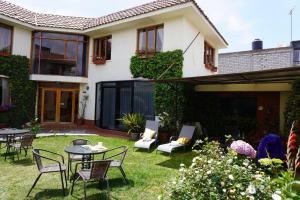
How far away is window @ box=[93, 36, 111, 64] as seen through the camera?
16.6 m

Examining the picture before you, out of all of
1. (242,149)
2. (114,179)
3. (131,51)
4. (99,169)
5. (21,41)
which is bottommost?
(114,179)

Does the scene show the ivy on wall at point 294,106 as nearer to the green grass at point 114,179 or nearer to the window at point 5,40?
the green grass at point 114,179

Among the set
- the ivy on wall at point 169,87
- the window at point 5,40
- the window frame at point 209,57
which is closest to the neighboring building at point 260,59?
the window frame at point 209,57

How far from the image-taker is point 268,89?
11.4 m

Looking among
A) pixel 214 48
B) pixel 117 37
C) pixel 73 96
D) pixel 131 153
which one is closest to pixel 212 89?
pixel 131 153

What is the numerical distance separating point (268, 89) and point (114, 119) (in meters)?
8.91

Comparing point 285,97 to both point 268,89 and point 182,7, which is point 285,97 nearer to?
point 268,89

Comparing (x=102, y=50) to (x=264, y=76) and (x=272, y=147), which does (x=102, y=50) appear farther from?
(x=272, y=147)

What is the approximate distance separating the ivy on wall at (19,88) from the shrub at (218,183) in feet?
49.0

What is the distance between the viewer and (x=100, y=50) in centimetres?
1716

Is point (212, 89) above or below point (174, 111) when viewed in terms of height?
above

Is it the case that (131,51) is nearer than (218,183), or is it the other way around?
(218,183)

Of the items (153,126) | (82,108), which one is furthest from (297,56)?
(82,108)

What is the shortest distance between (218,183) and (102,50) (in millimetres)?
15029
